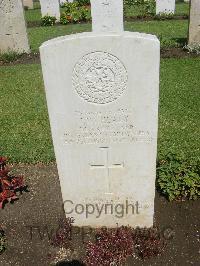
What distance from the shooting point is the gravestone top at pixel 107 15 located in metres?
4.68

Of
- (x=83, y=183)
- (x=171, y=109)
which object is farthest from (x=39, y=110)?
(x=83, y=183)

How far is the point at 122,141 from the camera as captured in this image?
4.00 metres

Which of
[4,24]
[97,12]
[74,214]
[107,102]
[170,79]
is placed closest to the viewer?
[107,102]

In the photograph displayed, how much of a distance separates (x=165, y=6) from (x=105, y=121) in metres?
16.2

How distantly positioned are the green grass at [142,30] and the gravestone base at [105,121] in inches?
379

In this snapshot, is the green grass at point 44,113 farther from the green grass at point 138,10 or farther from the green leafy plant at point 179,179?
the green grass at point 138,10

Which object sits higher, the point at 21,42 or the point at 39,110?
the point at 21,42

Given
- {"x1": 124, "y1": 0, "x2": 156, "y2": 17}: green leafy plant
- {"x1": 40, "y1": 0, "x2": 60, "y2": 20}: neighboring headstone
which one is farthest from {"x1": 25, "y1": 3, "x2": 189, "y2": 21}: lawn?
{"x1": 40, "y1": 0, "x2": 60, "y2": 20}: neighboring headstone

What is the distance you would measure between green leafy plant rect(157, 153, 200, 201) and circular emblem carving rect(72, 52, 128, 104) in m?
1.77

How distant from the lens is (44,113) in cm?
827

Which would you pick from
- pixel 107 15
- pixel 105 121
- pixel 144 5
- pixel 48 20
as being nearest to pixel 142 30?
pixel 48 20

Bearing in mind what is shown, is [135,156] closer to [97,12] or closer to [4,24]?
[97,12]

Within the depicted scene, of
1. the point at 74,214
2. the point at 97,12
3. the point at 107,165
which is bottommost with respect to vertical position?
the point at 74,214

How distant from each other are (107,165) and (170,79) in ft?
19.9
